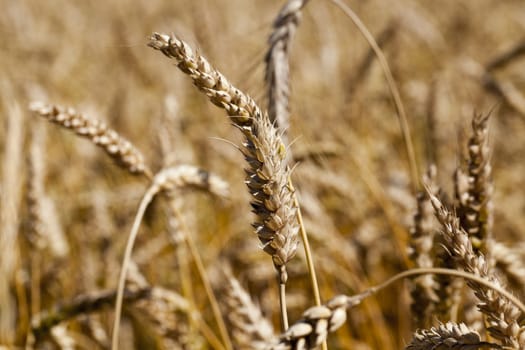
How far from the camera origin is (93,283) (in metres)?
2.12

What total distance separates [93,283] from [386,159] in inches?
66.4

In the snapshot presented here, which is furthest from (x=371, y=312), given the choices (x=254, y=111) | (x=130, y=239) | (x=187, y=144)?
(x=187, y=144)

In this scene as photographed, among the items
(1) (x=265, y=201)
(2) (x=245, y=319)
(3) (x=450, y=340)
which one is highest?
(1) (x=265, y=201)

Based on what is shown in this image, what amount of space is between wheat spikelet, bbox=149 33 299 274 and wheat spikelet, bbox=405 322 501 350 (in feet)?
0.77

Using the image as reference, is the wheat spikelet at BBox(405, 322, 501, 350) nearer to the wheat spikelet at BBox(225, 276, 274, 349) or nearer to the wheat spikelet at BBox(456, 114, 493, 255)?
the wheat spikelet at BBox(456, 114, 493, 255)

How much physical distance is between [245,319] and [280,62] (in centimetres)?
62

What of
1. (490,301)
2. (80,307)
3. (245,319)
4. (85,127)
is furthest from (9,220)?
(490,301)

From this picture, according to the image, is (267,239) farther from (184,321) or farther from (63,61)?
(63,61)

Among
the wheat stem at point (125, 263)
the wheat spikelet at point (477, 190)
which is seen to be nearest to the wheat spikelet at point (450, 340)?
the wheat spikelet at point (477, 190)

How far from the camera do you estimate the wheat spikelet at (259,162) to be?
0.81m

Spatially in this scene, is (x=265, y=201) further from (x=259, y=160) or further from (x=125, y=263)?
(x=125, y=263)

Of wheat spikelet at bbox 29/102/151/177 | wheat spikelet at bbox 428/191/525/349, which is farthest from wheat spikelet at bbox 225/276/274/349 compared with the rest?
wheat spikelet at bbox 428/191/525/349

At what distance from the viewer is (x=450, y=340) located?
0.78m

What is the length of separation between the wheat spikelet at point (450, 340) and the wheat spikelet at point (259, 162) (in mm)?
234
